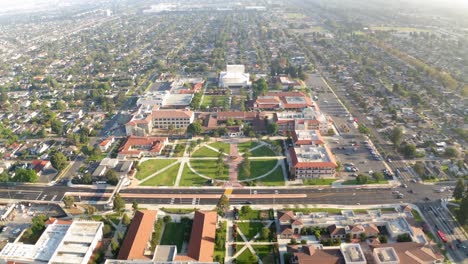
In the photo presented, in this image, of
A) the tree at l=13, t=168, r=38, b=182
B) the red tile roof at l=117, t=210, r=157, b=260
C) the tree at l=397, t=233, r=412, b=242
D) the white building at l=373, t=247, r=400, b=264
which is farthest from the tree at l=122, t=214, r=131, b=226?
the tree at l=397, t=233, r=412, b=242

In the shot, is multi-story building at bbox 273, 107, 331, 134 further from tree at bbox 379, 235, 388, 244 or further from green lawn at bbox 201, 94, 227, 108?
tree at bbox 379, 235, 388, 244

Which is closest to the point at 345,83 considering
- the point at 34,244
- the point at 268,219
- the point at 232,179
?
the point at 232,179

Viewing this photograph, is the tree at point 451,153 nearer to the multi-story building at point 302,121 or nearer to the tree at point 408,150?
the tree at point 408,150

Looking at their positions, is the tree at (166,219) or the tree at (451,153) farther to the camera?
the tree at (451,153)

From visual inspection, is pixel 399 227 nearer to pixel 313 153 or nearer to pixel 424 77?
pixel 313 153

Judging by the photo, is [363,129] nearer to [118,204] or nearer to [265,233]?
[265,233]

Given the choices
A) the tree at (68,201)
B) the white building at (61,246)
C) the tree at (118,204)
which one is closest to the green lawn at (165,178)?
the tree at (118,204)
